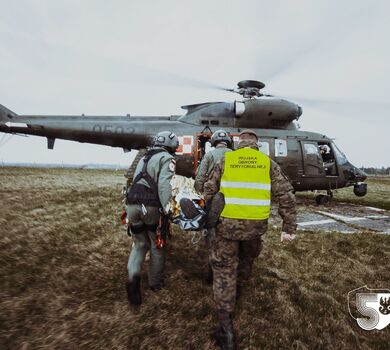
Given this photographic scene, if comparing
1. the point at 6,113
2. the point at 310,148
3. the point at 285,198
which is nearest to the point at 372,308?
the point at 285,198

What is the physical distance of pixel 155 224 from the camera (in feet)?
11.4

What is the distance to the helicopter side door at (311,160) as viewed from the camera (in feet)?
32.6

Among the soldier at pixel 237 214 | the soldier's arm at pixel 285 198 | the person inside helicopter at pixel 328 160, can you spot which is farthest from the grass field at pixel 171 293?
the person inside helicopter at pixel 328 160

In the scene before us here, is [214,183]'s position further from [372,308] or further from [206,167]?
[372,308]

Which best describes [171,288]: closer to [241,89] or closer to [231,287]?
[231,287]

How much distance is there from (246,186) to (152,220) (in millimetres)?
1290

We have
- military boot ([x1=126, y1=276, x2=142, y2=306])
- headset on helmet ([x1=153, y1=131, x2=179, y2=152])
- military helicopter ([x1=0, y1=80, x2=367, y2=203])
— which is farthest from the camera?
military helicopter ([x1=0, y1=80, x2=367, y2=203])

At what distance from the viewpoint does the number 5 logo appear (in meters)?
3.11

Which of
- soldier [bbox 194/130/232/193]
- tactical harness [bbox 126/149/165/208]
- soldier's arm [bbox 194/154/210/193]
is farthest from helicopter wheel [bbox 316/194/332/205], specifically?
tactical harness [bbox 126/149/165/208]

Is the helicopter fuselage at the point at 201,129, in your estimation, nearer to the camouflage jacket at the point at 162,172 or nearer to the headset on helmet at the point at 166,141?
the headset on helmet at the point at 166,141

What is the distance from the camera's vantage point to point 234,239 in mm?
2893

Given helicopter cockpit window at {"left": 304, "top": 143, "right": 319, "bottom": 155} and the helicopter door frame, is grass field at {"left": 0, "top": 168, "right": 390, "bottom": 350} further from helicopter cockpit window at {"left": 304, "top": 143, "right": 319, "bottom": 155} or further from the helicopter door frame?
helicopter cockpit window at {"left": 304, "top": 143, "right": 319, "bottom": 155}

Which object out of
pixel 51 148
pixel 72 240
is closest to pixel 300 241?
pixel 72 240

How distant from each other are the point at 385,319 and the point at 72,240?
491 centimetres
